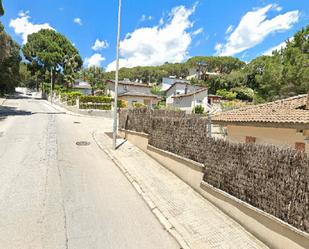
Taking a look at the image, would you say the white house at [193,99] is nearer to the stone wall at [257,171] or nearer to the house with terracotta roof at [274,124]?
the house with terracotta roof at [274,124]

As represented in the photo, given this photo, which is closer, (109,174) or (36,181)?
(36,181)

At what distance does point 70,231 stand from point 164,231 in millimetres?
2167

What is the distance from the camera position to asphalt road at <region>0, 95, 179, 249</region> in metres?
5.61

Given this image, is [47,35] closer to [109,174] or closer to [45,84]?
[45,84]

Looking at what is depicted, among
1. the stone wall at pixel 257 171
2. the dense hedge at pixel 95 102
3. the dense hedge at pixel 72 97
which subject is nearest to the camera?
the stone wall at pixel 257 171

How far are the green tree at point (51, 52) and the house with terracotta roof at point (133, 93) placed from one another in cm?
1223

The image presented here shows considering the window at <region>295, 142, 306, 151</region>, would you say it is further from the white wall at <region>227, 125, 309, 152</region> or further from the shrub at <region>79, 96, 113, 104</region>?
the shrub at <region>79, 96, 113, 104</region>

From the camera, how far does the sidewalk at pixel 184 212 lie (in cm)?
595

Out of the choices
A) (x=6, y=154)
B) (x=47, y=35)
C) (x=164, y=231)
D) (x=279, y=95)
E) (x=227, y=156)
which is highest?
(x=47, y=35)

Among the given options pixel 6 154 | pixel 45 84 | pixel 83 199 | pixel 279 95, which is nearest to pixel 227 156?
pixel 83 199

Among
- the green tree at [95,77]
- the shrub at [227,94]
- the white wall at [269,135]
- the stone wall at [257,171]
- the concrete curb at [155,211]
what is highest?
the green tree at [95,77]

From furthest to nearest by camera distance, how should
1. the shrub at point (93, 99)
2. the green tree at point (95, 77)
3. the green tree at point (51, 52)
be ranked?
the green tree at point (95, 77), the green tree at point (51, 52), the shrub at point (93, 99)

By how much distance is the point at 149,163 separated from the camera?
39.7 feet

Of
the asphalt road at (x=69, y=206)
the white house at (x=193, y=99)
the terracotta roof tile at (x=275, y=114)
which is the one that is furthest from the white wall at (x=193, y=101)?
the asphalt road at (x=69, y=206)
